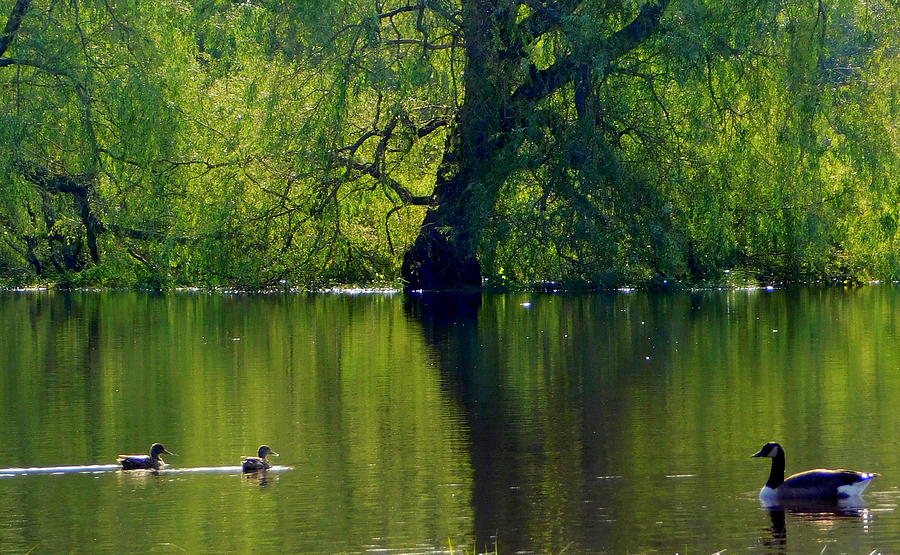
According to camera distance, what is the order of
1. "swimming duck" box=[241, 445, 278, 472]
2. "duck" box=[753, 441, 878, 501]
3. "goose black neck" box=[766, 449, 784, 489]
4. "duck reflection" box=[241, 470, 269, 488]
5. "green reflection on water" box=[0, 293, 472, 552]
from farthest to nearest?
"swimming duck" box=[241, 445, 278, 472] → "duck reflection" box=[241, 470, 269, 488] → "goose black neck" box=[766, 449, 784, 489] → "duck" box=[753, 441, 878, 501] → "green reflection on water" box=[0, 293, 472, 552]

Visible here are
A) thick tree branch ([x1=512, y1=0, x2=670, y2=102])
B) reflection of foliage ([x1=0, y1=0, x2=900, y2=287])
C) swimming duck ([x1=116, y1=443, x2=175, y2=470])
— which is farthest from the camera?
reflection of foliage ([x1=0, y1=0, x2=900, y2=287])

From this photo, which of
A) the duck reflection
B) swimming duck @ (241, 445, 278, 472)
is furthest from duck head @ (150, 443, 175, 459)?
the duck reflection

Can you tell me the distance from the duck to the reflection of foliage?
15486mm

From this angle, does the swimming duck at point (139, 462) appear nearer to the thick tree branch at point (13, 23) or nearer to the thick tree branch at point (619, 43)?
the thick tree branch at point (619, 43)

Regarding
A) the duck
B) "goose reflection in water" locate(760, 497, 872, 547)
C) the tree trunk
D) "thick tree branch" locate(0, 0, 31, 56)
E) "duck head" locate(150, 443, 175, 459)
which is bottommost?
"goose reflection in water" locate(760, 497, 872, 547)

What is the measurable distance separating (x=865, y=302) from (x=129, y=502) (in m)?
19.8

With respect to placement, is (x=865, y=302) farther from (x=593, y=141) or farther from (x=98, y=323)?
(x=98, y=323)

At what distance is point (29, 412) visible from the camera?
566 inches

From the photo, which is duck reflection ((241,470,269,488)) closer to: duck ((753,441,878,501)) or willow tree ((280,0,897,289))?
duck ((753,441,878,501))

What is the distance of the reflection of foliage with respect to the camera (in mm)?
25375

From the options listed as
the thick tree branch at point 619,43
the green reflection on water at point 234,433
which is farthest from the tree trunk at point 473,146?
the green reflection on water at point 234,433

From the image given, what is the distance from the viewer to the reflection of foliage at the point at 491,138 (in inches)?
999

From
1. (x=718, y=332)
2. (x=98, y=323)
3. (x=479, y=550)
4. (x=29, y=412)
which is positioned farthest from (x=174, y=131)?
(x=479, y=550)

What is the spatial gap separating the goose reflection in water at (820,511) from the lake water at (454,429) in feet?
0.09
